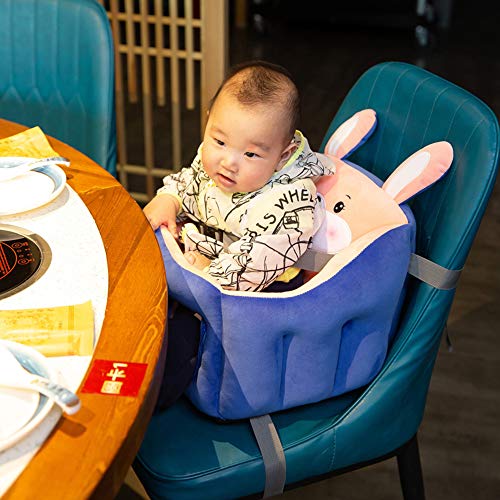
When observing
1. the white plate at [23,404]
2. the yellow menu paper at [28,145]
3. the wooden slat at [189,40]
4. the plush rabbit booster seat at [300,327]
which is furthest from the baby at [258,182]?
the wooden slat at [189,40]

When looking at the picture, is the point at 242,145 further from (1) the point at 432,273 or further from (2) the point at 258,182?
(1) the point at 432,273

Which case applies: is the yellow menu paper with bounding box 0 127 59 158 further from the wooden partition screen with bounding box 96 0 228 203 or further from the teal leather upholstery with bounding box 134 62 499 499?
the wooden partition screen with bounding box 96 0 228 203

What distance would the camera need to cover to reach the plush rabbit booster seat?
119 centimetres

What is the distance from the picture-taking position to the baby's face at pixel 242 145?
4.30ft

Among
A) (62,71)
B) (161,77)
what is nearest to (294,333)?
(62,71)

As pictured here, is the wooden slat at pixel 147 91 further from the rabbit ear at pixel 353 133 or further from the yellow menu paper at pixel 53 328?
the yellow menu paper at pixel 53 328

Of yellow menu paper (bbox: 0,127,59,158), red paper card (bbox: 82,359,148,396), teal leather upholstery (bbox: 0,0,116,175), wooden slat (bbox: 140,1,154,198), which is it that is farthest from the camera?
wooden slat (bbox: 140,1,154,198)

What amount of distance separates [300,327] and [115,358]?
0.38m

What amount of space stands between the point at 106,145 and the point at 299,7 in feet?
12.5

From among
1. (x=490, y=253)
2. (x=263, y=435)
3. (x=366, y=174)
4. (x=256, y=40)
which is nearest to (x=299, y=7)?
(x=256, y=40)

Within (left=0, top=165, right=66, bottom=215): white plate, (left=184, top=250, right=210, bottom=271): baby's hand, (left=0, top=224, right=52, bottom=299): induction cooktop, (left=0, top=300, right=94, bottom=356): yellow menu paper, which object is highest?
(left=0, top=300, right=94, bottom=356): yellow menu paper

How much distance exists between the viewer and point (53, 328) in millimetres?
943

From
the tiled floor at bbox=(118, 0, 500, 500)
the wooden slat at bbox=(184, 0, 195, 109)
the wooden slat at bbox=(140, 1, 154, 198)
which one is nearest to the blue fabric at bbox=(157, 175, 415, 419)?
the tiled floor at bbox=(118, 0, 500, 500)

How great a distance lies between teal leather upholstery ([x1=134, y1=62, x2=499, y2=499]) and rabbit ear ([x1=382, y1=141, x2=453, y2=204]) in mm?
23
